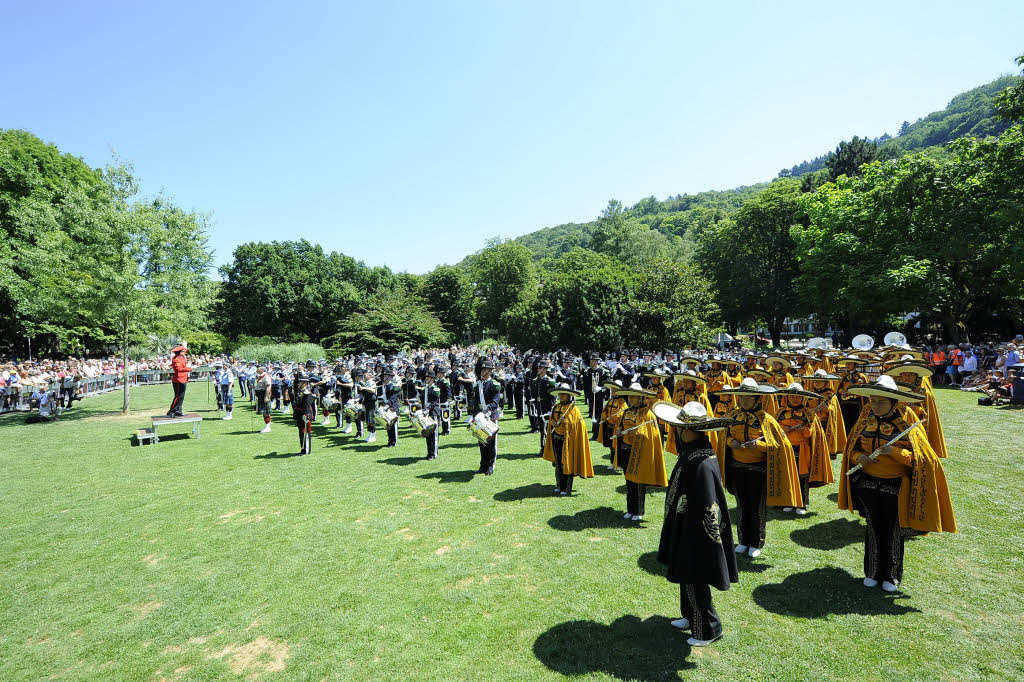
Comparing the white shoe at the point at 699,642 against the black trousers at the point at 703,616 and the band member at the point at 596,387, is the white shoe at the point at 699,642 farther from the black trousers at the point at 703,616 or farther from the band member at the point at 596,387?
the band member at the point at 596,387

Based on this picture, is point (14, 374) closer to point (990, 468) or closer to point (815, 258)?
point (990, 468)

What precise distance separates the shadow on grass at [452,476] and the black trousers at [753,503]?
6065mm

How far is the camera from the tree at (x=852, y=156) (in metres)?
43.6

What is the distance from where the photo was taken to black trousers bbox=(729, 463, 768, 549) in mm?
6895

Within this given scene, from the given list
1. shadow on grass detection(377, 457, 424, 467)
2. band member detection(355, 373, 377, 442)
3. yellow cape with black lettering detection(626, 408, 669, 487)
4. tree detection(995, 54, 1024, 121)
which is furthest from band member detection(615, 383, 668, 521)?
tree detection(995, 54, 1024, 121)

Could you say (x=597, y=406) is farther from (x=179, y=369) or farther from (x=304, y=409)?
(x=179, y=369)

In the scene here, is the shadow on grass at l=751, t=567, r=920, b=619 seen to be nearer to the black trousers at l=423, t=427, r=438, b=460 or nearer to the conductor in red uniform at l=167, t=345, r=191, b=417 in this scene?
the black trousers at l=423, t=427, r=438, b=460

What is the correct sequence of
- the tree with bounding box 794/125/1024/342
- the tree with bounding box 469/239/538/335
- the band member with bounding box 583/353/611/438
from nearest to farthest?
1. the band member with bounding box 583/353/611/438
2. the tree with bounding box 794/125/1024/342
3. the tree with bounding box 469/239/538/335

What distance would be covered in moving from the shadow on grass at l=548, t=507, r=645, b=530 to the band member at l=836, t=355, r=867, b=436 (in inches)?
262

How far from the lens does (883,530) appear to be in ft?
19.4

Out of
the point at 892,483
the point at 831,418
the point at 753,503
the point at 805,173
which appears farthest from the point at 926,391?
the point at 805,173

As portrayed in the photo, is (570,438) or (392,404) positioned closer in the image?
(570,438)

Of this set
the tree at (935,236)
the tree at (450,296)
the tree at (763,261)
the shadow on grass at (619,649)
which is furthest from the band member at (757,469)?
the tree at (450,296)

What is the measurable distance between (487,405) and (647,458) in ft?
18.2
